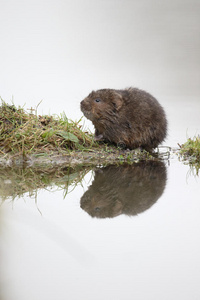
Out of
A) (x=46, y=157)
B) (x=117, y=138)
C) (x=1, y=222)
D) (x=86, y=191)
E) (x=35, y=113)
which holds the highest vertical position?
(x=35, y=113)

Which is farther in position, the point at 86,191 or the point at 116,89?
the point at 116,89

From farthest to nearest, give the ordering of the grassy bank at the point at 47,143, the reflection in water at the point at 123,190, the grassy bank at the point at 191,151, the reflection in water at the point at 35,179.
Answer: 1. the grassy bank at the point at 191,151
2. the grassy bank at the point at 47,143
3. the reflection in water at the point at 35,179
4. the reflection in water at the point at 123,190

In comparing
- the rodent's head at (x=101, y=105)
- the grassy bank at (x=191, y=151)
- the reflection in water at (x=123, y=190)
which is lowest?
the reflection in water at (x=123, y=190)

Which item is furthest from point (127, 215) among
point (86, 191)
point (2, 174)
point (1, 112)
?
point (1, 112)

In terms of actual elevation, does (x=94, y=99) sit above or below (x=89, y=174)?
above

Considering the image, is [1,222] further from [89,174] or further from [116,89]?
[116,89]

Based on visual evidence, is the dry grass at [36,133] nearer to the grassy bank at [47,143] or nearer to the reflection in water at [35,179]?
the grassy bank at [47,143]

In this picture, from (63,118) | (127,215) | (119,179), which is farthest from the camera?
(63,118)

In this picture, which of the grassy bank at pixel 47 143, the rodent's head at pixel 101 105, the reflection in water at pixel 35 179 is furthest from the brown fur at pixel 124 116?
the reflection in water at pixel 35 179
